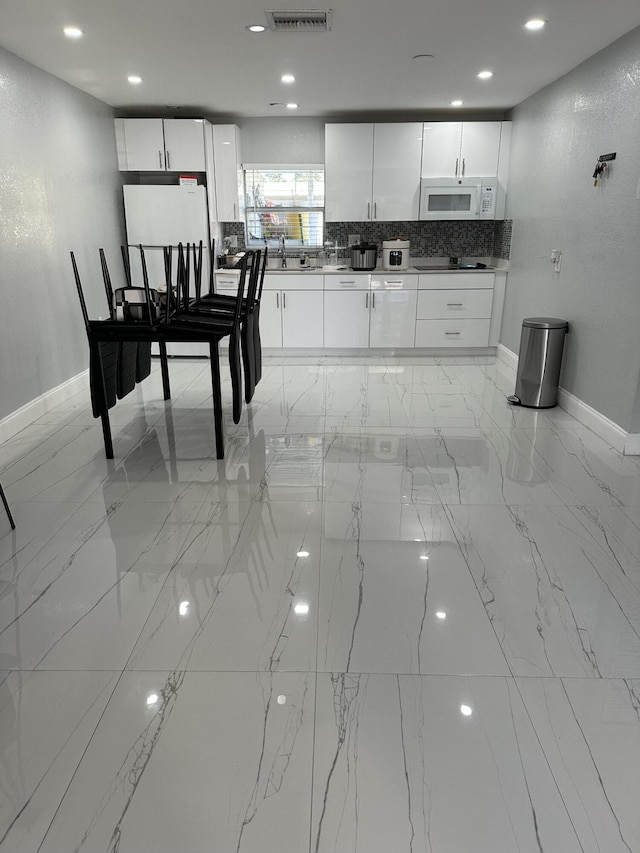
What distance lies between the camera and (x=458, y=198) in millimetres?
5816

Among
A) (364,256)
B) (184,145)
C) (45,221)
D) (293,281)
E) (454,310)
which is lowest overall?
(454,310)

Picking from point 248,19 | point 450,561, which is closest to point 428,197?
point 248,19

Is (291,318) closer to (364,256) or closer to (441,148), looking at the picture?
(364,256)

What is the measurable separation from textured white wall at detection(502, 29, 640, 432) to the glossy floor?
0.69 meters

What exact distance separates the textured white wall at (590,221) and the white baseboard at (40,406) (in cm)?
377

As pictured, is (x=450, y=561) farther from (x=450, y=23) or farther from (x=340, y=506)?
(x=450, y=23)

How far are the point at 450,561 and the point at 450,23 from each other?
293cm

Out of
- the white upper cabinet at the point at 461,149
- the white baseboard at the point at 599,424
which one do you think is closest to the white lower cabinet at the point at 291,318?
the white upper cabinet at the point at 461,149

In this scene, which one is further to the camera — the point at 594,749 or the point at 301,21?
the point at 301,21

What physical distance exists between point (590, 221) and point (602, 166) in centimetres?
35

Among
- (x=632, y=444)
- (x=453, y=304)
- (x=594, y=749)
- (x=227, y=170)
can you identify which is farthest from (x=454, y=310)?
(x=594, y=749)

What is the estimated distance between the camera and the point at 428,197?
19.1 feet

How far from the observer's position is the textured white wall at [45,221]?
3.77m

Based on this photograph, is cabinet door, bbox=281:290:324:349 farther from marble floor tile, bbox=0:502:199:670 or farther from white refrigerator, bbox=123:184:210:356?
marble floor tile, bbox=0:502:199:670
